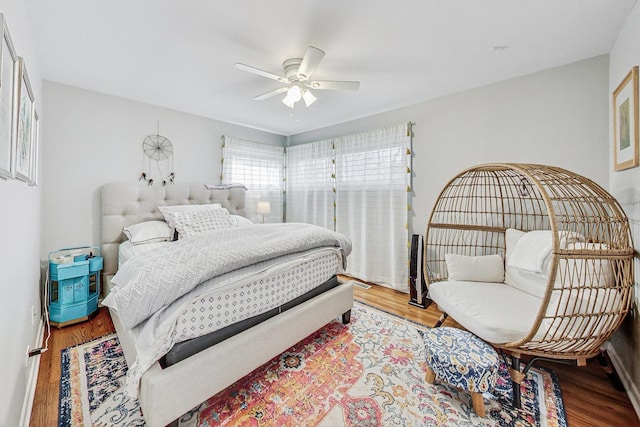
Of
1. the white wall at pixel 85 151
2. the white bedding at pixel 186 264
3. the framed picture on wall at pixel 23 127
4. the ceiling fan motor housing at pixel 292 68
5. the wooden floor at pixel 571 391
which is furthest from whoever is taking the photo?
the white wall at pixel 85 151

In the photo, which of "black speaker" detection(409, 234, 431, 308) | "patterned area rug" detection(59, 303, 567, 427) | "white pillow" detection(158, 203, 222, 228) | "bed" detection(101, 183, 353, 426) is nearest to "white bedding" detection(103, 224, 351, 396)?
"bed" detection(101, 183, 353, 426)

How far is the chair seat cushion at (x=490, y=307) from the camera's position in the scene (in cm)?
164

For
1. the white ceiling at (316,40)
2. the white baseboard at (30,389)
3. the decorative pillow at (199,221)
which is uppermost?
the white ceiling at (316,40)

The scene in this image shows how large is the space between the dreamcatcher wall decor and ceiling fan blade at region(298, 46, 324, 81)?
2303 millimetres

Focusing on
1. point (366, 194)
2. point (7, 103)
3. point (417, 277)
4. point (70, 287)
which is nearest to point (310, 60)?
point (7, 103)

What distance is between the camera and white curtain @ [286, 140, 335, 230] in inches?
165

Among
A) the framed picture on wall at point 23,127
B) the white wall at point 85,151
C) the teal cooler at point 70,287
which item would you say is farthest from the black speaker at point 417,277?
the teal cooler at point 70,287

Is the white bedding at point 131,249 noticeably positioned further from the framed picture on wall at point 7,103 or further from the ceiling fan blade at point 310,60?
the ceiling fan blade at point 310,60

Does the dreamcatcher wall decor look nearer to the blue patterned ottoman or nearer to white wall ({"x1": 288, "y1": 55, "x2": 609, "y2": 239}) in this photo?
white wall ({"x1": 288, "y1": 55, "x2": 609, "y2": 239})

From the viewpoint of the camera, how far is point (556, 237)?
1433 mm

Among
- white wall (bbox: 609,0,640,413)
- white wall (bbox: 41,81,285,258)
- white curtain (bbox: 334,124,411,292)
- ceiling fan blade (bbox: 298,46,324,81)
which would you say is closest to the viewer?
white wall (bbox: 609,0,640,413)

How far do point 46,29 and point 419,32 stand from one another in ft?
8.91

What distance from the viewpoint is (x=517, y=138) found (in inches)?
101

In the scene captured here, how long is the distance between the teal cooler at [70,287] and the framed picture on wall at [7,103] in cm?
179
